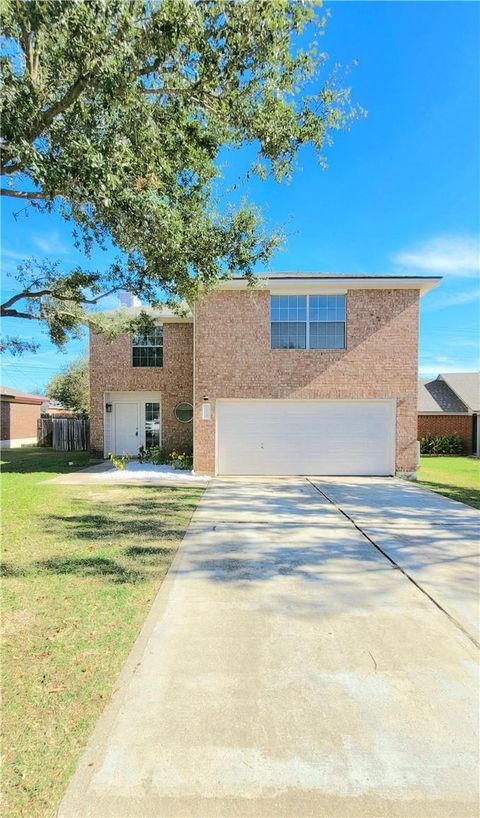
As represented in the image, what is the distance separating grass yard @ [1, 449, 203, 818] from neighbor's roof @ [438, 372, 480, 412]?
1792 cm

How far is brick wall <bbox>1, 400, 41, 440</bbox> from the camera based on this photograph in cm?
2375

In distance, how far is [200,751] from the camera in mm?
2322

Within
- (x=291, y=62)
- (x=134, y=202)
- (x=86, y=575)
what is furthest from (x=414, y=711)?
(x=291, y=62)

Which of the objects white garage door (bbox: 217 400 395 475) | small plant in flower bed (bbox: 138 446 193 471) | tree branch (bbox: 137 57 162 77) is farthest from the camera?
small plant in flower bed (bbox: 138 446 193 471)

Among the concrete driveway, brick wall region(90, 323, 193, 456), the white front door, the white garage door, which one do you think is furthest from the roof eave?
the concrete driveway

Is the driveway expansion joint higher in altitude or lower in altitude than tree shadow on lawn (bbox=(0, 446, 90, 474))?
lower

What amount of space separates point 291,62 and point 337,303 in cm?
844

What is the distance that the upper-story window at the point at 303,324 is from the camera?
12875mm

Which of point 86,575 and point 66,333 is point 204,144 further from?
point 66,333

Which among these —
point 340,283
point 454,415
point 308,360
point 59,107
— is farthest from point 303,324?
point 454,415

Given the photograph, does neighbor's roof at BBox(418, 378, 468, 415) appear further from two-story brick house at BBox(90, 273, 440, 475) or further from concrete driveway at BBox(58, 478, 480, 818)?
concrete driveway at BBox(58, 478, 480, 818)

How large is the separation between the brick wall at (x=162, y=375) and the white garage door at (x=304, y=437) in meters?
3.29

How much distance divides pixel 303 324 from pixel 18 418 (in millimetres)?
Answer: 19554

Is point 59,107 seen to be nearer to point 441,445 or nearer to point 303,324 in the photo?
point 303,324
